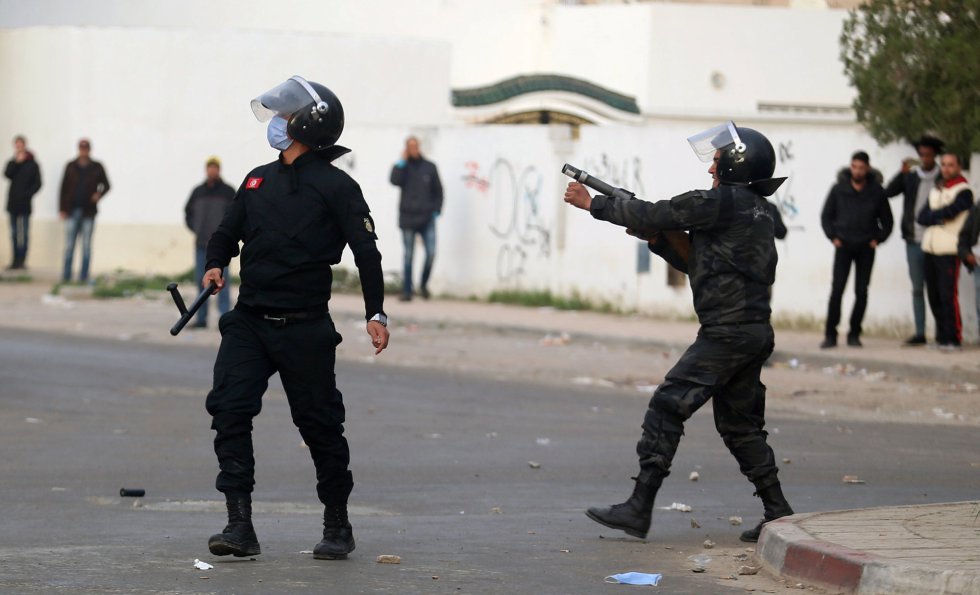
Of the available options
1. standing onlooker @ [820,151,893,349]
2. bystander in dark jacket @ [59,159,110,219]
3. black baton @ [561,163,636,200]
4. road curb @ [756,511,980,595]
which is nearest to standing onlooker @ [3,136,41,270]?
bystander in dark jacket @ [59,159,110,219]

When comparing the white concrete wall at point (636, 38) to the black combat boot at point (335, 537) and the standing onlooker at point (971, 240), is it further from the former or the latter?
the black combat boot at point (335, 537)

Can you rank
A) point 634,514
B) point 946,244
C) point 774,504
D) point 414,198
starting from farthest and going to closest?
point 414,198 → point 946,244 → point 774,504 → point 634,514

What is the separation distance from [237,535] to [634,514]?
1754mm

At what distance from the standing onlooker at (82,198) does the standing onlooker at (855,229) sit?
39.0 feet

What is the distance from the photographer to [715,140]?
770 centimetres

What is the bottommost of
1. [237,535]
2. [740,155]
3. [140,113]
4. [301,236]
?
[237,535]

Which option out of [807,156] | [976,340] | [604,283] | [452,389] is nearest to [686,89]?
[604,283]

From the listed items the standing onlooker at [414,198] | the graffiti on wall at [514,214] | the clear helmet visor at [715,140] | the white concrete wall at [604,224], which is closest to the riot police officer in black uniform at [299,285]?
the clear helmet visor at [715,140]

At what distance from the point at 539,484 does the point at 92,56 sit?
19.8m

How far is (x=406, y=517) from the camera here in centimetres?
841

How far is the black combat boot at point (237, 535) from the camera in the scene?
6.73m

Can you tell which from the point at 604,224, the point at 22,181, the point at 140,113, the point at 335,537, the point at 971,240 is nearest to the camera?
the point at 335,537

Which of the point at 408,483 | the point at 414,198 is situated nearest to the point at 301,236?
the point at 408,483

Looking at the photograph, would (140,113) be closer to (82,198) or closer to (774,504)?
(82,198)
